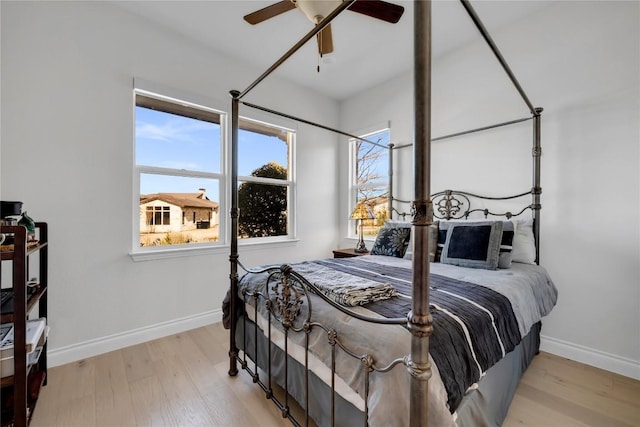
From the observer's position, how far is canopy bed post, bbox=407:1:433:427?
0.77 meters

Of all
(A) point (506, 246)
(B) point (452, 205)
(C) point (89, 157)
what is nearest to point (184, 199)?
(C) point (89, 157)

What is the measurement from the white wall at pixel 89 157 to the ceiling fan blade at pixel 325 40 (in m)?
1.41

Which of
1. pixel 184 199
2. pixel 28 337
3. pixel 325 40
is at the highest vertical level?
pixel 325 40

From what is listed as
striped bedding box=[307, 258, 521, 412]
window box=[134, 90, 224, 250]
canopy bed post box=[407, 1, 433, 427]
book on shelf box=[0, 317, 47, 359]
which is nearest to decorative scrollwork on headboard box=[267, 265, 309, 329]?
striped bedding box=[307, 258, 521, 412]

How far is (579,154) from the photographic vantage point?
214 centimetres

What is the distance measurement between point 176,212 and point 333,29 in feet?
7.30

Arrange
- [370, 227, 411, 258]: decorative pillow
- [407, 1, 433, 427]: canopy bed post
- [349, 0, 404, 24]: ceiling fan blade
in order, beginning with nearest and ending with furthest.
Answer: [407, 1, 433, 427]: canopy bed post → [349, 0, 404, 24]: ceiling fan blade → [370, 227, 411, 258]: decorative pillow

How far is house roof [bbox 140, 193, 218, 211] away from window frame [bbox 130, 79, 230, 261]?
0.07 meters

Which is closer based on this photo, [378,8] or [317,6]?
[317,6]

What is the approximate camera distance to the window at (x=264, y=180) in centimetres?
321

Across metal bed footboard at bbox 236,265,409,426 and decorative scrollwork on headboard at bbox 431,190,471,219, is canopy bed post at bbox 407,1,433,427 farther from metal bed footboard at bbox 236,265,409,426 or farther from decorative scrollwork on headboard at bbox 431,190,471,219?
decorative scrollwork on headboard at bbox 431,190,471,219

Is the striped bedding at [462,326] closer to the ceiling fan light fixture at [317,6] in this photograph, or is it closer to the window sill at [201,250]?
the ceiling fan light fixture at [317,6]

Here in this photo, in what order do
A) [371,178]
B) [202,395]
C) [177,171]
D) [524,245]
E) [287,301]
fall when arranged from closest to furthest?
[287,301]
[202,395]
[524,245]
[177,171]
[371,178]

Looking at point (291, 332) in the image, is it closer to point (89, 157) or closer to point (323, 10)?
point (323, 10)
